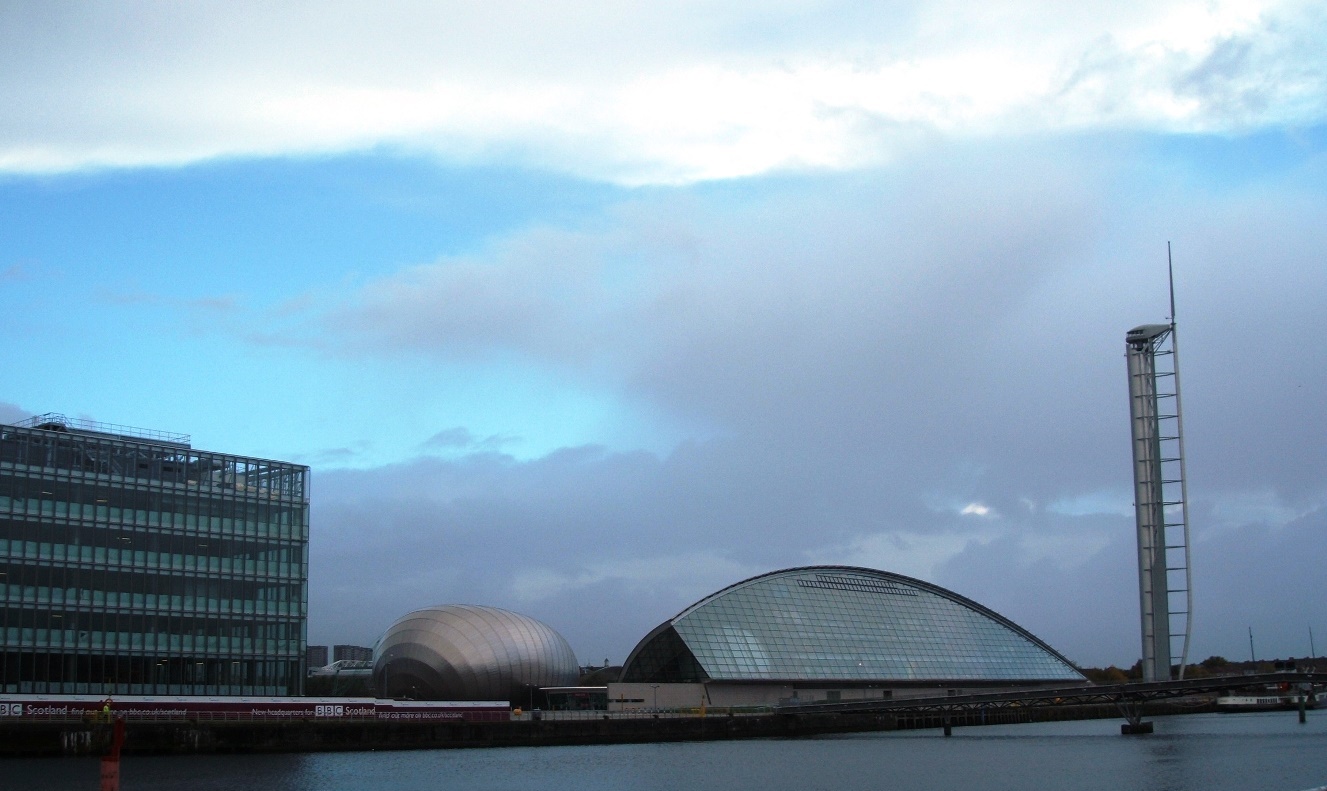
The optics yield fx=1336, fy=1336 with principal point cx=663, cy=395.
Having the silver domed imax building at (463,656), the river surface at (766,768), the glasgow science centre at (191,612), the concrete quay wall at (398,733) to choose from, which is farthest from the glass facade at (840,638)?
the river surface at (766,768)

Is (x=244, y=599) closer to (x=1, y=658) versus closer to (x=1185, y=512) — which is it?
(x=1, y=658)

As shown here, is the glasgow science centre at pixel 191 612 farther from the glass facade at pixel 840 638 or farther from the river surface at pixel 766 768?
the river surface at pixel 766 768

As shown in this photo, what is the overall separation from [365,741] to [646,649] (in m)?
50.8

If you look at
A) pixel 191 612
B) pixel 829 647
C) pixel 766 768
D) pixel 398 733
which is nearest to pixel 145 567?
pixel 191 612

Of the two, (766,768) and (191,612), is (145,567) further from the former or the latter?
(766,768)

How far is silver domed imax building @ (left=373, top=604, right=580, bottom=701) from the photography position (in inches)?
4102

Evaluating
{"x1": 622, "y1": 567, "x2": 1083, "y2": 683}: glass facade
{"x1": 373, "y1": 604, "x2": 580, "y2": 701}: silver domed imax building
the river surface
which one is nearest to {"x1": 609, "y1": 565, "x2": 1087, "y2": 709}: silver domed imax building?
{"x1": 622, "y1": 567, "x2": 1083, "y2": 683}: glass facade

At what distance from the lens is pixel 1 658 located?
80.7 meters

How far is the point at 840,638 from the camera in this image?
139875mm

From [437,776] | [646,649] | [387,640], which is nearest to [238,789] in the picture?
[437,776]

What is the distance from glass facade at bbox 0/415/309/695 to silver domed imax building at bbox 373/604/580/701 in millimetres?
11996

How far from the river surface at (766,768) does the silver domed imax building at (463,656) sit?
18362 mm

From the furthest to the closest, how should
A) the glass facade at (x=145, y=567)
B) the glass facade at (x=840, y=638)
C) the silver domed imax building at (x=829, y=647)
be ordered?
→ the glass facade at (x=840, y=638) < the silver domed imax building at (x=829, y=647) < the glass facade at (x=145, y=567)

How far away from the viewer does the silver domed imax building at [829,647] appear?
A: 415ft
